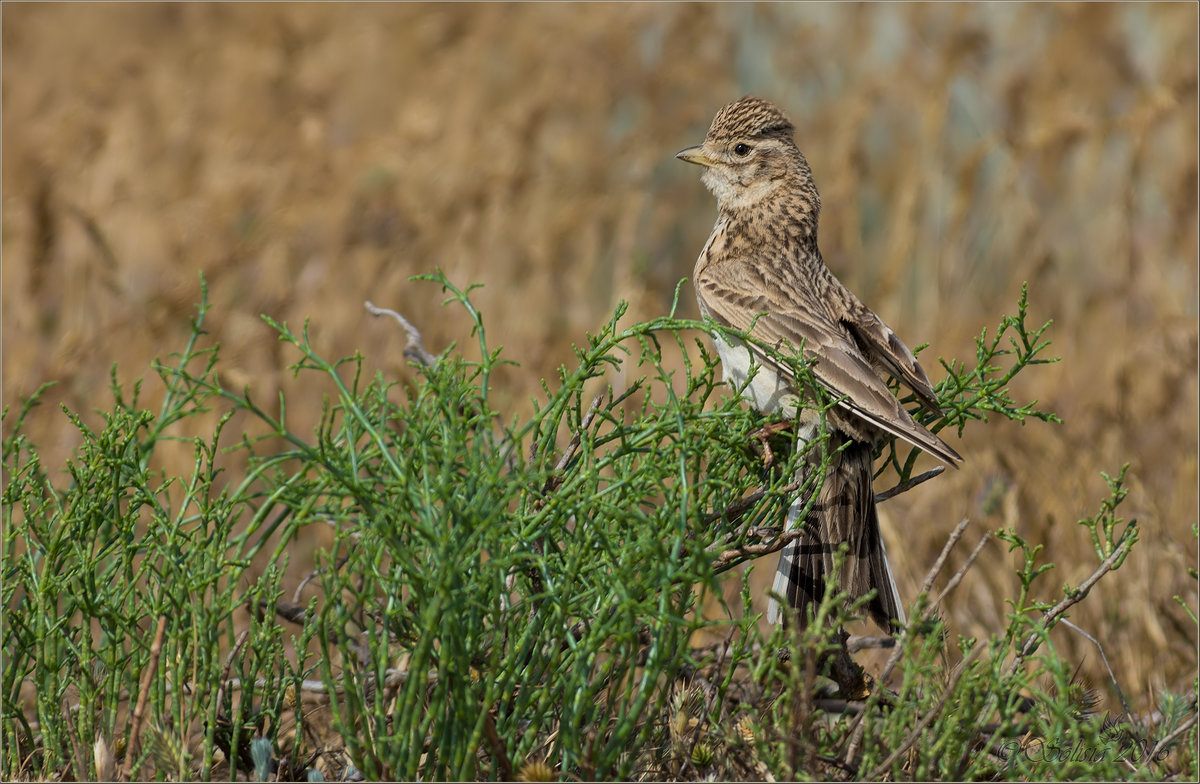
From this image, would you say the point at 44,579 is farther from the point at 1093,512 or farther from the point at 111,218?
the point at 111,218

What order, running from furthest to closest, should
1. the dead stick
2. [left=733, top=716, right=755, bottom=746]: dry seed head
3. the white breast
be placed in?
the white breast → [left=733, top=716, right=755, bottom=746]: dry seed head → the dead stick

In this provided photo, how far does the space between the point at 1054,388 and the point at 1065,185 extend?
5.35ft

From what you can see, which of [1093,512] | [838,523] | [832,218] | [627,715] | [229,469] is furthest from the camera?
[832,218]

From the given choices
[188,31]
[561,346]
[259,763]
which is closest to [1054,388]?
[561,346]

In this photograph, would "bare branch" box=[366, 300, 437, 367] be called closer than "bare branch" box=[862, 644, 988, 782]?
No

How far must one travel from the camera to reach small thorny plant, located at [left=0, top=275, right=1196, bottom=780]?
107 inches

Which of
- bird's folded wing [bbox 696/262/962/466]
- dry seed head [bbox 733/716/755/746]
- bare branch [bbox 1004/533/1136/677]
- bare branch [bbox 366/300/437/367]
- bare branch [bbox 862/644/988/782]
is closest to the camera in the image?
bare branch [bbox 862/644/988/782]

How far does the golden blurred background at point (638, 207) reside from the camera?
600 centimetres

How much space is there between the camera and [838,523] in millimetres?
4020

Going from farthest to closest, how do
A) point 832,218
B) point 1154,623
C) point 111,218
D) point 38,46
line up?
point 38,46 → point 111,218 → point 832,218 → point 1154,623

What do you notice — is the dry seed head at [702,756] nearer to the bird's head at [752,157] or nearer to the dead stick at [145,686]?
the dead stick at [145,686]

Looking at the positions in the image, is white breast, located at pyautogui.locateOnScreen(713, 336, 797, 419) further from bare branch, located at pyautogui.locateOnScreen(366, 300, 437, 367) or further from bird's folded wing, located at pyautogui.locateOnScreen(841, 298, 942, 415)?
bare branch, located at pyautogui.locateOnScreen(366, 300, 437, 367)

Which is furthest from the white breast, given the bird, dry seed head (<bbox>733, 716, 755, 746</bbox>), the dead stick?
the dead stick

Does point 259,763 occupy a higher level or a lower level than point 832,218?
lower
